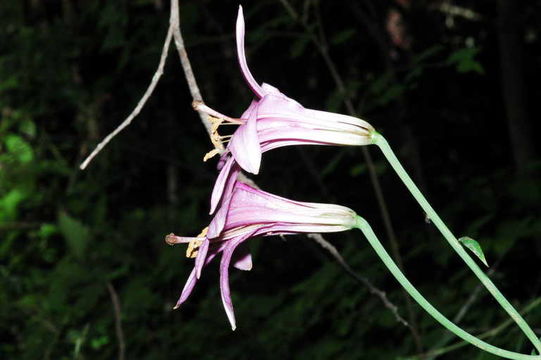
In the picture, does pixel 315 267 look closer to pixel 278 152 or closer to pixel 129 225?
pixel 278 152

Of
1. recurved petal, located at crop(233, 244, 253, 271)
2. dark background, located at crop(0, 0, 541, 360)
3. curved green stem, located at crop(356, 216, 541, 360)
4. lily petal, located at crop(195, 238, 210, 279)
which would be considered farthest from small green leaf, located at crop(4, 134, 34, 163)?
curved green stem, located at crop(356, 216, 541, 360)

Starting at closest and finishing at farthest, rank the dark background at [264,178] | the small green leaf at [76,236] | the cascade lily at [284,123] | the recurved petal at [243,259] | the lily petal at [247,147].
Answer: the lily petal at [247,147] < the cascade lily at [284,123] < the recurved petal at [243,259] < the dark background at [264,178] < the small green leaf at [76,236]

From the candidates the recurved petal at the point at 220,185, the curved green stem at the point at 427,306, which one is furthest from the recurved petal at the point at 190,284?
the curved green stem at the point at 427,306

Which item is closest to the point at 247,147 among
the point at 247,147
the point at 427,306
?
the point at 247,147

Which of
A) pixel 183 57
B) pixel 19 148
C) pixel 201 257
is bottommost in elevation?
pixel 19 148

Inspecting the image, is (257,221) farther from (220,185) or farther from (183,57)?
(183,57)

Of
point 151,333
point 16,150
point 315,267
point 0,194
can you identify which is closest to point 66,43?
point 16,150

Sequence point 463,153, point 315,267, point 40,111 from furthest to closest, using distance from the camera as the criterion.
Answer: point 463,153 → point 315,267 → point 40,111

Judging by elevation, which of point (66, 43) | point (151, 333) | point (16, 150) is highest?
point (66, 43)

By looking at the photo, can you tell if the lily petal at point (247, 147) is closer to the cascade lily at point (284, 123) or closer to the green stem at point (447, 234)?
the cascade lily at point (284, 123)
